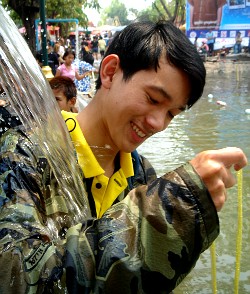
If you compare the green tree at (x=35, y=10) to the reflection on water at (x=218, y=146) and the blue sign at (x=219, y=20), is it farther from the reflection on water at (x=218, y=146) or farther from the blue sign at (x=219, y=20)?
the blue sign at (x=219, y=20)

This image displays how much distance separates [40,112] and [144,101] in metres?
0.43

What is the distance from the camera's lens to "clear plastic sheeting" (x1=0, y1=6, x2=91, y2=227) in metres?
1.45

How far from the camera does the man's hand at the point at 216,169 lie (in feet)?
3.58

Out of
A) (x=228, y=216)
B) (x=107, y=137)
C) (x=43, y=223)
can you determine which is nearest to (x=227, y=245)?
(x=228, y=216)

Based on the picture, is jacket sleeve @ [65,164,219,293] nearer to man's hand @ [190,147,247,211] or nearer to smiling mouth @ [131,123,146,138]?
man's hand @ [190,147,247,211]

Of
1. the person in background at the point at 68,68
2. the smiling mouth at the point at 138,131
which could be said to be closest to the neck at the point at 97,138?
the smiling mouth at the point at 138,131

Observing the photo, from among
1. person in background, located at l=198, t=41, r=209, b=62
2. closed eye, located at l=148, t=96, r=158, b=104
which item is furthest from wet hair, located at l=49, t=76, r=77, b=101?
person in background, located at l=198, t=41, r=209, b=62

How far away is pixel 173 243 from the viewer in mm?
1041

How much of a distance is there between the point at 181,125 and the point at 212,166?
803 centimetres

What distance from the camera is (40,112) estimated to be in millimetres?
1712

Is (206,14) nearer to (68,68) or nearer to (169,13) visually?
(169,13)

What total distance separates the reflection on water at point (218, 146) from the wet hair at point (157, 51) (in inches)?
81.7

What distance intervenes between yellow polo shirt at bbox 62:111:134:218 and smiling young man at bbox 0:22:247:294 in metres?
0.15

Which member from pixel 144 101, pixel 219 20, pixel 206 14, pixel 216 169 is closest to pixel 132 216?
pixel 216 169
